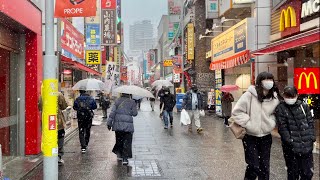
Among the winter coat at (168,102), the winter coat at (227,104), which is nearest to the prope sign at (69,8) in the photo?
the winter coat at (168,102)

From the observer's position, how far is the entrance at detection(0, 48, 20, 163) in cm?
901

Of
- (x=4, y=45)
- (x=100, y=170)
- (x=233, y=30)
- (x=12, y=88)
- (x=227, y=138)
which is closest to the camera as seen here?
(x=100, y=170)

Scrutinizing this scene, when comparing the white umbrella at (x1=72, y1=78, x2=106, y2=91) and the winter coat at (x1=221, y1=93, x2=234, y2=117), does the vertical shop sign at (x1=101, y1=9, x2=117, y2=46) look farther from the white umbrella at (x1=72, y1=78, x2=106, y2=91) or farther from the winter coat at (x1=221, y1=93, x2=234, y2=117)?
the white umbrella at (x1=72, y1=78, x2=106, y2=91)

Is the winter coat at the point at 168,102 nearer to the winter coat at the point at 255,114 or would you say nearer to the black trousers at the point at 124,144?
the black trousers at the point at 124,144

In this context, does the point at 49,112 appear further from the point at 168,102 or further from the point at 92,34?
the point at 92,34

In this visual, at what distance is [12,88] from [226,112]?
9.42m

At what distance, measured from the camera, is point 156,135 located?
1401 centimetres

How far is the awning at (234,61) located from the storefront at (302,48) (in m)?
2.59

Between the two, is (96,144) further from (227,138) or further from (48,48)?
(48,48)

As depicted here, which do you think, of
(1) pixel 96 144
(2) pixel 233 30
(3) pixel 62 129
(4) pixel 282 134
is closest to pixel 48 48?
(3) pixel 62 129

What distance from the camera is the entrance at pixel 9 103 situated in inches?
355

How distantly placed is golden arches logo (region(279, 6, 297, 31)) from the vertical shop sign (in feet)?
63.4

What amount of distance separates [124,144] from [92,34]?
18.4 meters

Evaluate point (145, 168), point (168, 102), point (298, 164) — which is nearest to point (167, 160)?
point (145, 168)
